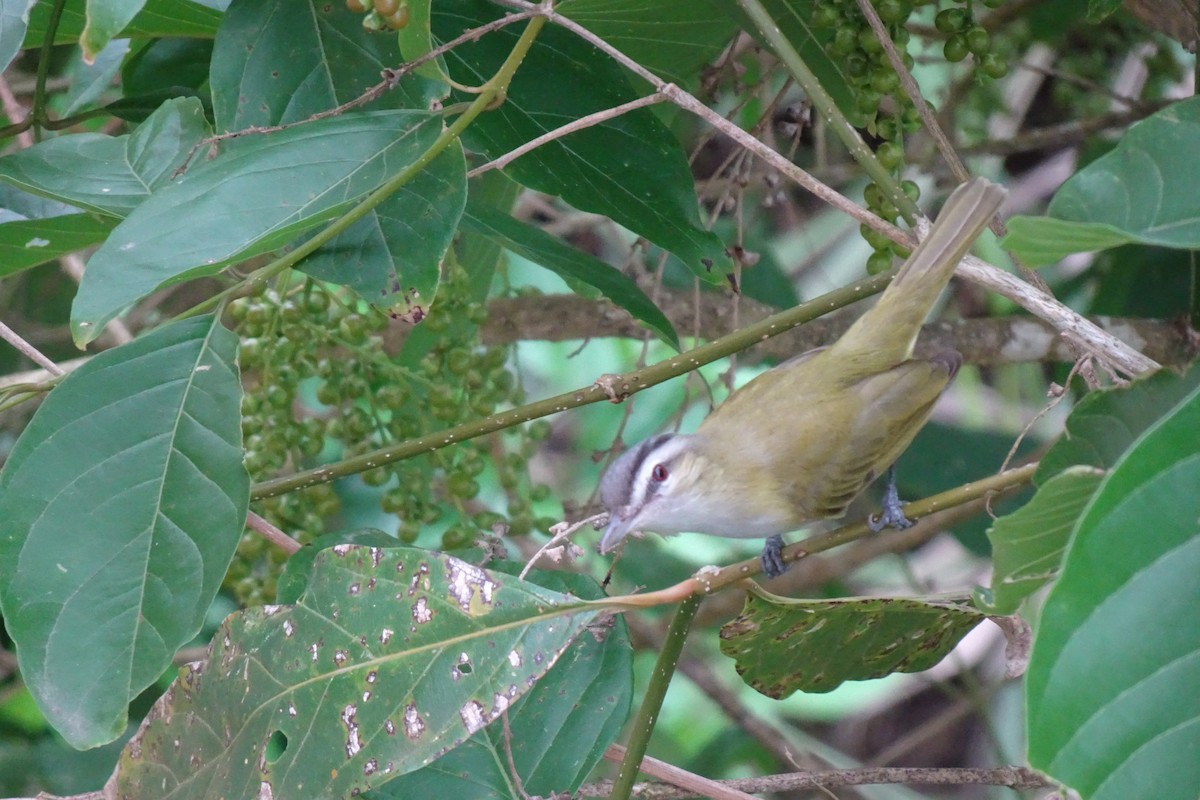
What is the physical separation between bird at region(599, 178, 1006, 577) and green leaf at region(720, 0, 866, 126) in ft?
1.19

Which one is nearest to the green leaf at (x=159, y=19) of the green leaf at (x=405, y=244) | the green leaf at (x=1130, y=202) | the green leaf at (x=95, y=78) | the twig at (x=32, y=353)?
the green leaf at (x=95, y=78)

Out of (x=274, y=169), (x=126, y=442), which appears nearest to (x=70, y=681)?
(x=126, y=442)

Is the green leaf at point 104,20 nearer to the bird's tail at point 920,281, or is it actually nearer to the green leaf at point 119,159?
the green leaf at point 119,159

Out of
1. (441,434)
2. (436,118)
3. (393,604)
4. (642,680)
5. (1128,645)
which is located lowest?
(642,680)

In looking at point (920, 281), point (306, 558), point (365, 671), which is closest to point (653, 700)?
point (365, 671)

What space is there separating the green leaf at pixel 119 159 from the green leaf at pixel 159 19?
0.32 m

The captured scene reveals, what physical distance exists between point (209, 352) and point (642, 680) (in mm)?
2609

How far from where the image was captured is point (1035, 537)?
1156 millimetres

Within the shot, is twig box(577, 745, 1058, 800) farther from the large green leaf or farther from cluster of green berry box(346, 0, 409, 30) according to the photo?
cluster of green berry box(346, 0, 409, 30)

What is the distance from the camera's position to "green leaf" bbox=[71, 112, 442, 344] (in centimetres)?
129

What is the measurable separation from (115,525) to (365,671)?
334 millimetres

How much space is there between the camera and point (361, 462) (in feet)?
5.22

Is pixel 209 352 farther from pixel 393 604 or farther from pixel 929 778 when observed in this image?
pixel 929 778

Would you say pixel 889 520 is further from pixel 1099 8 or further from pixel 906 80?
pixel 1099 8
